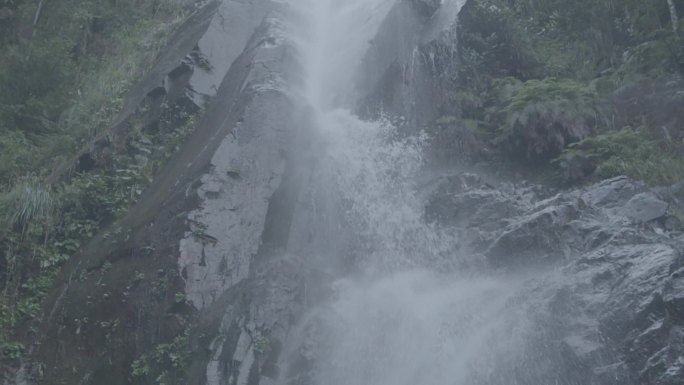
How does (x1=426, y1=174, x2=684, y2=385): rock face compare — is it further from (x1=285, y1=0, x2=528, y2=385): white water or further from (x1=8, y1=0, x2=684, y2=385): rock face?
(x1=285, y1=0, x2=528, y2=385): white water

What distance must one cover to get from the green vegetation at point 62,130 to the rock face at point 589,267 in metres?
6.80

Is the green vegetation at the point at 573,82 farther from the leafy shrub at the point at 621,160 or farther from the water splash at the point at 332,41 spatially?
the water splash at the point at 332,41

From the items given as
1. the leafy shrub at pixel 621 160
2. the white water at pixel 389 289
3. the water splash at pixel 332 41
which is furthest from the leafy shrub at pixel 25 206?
the leafy shrub at pixel 621 160

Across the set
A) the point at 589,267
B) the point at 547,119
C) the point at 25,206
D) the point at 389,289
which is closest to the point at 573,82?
the point at 547,119

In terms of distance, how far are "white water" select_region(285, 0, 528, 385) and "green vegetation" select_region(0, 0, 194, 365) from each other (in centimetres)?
406

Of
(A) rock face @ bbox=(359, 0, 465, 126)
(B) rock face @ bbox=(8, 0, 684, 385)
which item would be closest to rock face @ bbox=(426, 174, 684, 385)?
(B) rock face @ bbox=(8, 0, 684, 385)

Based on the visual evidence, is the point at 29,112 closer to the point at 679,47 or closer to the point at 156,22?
the point at 156,22

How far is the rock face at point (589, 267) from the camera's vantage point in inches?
348

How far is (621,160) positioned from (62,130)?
1356 centimetres

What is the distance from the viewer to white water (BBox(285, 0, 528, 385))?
10.4m

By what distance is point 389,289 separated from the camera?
1205 centimetres

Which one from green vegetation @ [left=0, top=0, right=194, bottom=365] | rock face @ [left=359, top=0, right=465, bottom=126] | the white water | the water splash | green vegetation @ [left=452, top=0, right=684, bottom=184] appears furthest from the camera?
the water splash

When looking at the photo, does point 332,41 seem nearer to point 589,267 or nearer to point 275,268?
point 275,268

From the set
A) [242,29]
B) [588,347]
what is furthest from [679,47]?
[242,29]
